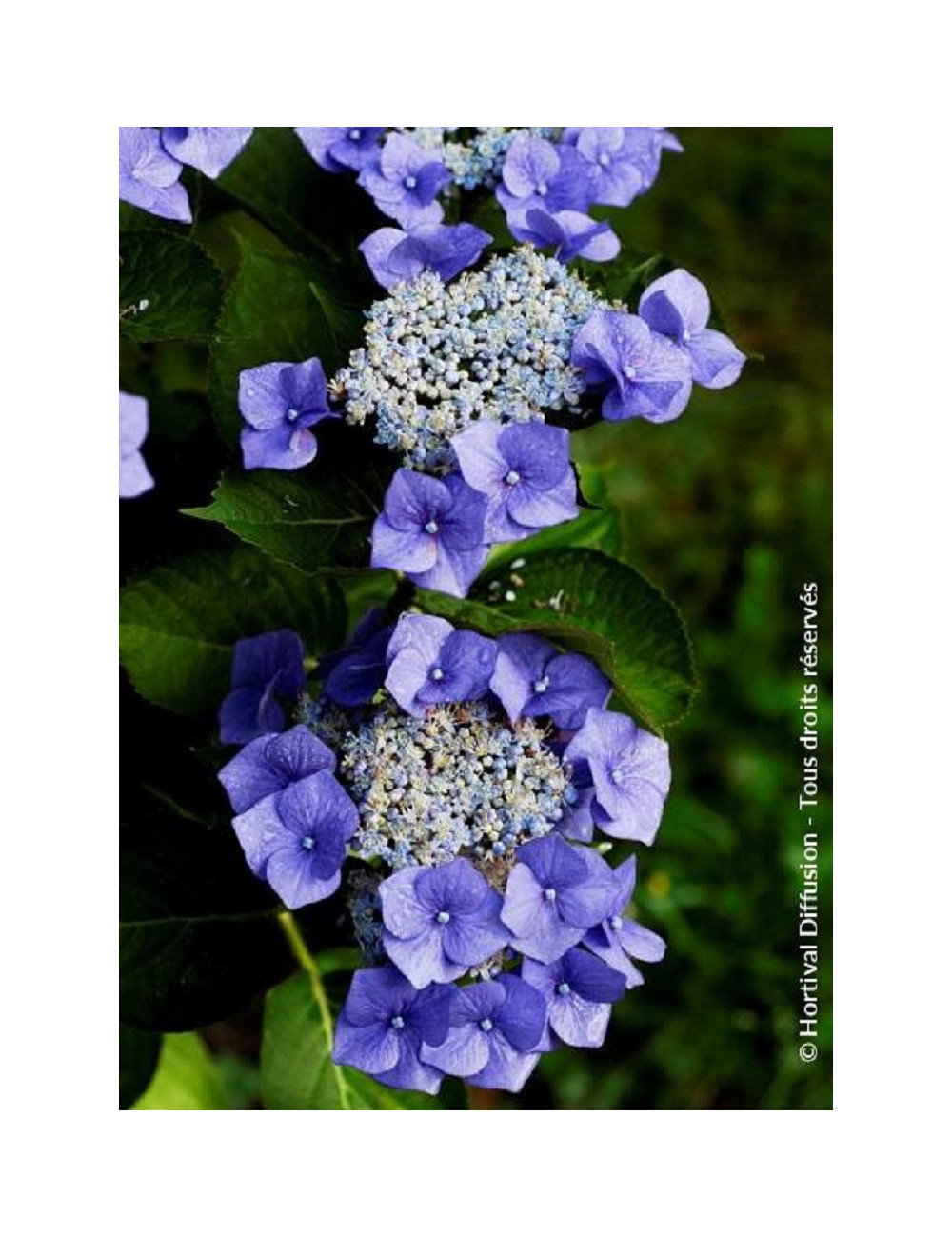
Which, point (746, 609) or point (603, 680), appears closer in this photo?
point (603, 680)

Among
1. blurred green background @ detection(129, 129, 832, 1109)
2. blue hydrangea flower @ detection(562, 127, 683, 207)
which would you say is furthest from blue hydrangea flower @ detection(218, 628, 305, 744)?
blurred green background @ detection(129, 129, 832, 1109)

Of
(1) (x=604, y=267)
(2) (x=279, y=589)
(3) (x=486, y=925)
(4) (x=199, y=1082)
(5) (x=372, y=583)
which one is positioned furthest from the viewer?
(4) (x=199, y=1082)

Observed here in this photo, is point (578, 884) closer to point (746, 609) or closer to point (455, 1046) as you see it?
point (455, 1046)

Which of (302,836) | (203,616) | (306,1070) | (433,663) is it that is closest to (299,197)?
(203,616)

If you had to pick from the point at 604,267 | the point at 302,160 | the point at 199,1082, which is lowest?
the point at 199,1082

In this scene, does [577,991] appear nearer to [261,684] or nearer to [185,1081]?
[261,684]

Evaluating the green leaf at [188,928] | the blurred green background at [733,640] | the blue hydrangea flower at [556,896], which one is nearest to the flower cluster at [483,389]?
the blue hydrangea flower at [556,896]
